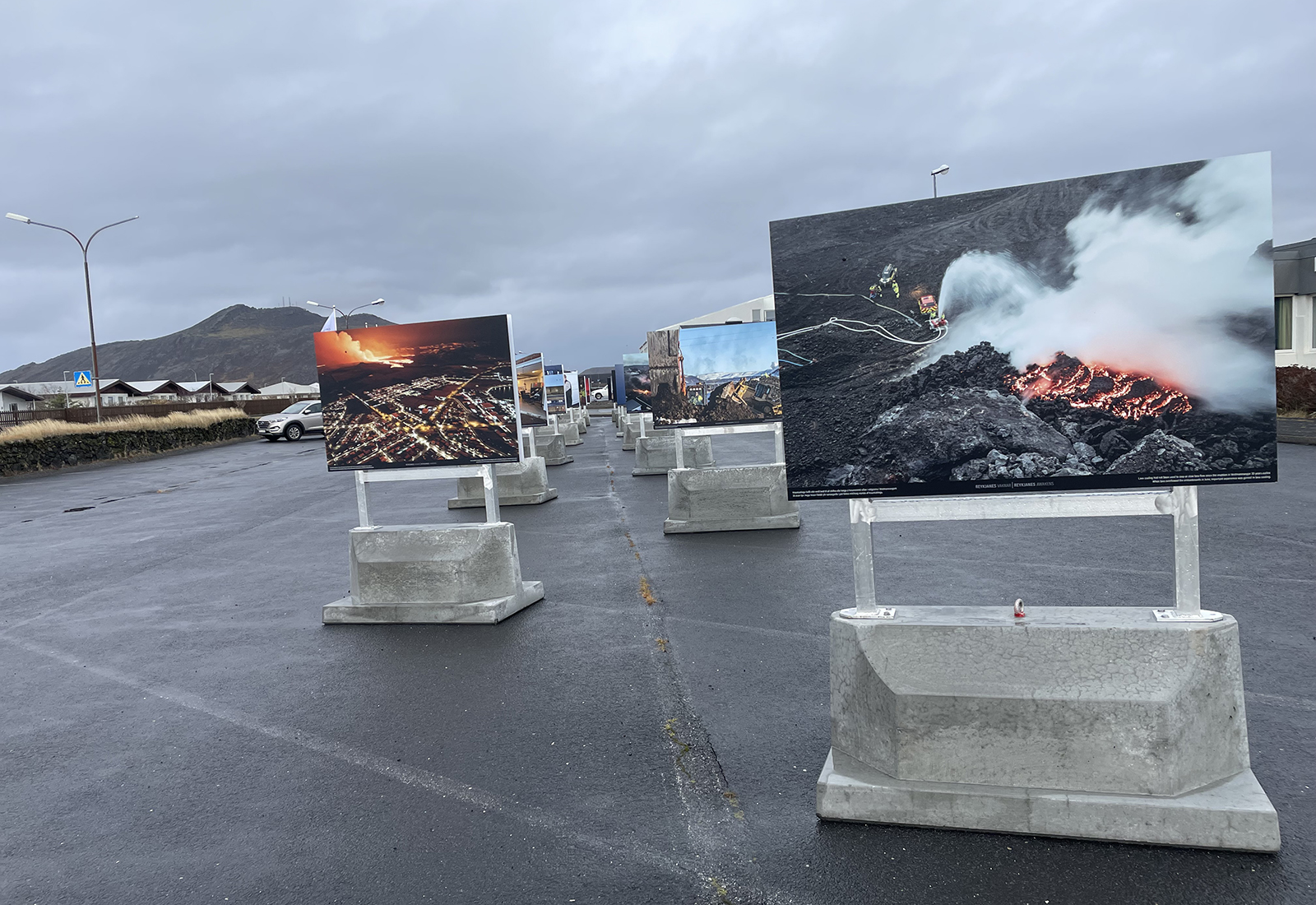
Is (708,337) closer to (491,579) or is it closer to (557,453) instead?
(491,579)

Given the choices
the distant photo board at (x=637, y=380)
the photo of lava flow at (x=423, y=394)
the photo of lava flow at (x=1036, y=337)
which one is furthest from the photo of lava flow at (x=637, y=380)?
the photo of lava flow at (x=1036, y=337)

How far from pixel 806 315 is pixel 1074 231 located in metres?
1.15

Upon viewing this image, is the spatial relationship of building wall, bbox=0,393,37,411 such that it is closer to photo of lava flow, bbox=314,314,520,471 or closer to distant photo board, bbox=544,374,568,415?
distant photo board, bbox=544,374,568,415

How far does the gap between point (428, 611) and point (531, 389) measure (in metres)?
16.2

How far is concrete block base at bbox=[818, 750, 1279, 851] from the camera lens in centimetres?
346

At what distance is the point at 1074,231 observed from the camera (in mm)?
3764

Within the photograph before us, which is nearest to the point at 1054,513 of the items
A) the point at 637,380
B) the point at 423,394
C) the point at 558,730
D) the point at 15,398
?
the point at 558,730

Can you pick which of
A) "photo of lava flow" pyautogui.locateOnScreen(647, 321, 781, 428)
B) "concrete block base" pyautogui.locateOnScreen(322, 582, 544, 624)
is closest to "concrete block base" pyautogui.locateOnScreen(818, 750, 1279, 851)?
"concrete block base" pyautogui.locateOnScreen(322, 582, 544, 624)

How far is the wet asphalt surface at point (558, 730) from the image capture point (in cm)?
352

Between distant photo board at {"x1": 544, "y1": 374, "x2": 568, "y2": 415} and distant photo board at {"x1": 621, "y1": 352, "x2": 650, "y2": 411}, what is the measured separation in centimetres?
284

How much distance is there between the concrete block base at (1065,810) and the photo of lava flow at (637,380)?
2443 centimetres

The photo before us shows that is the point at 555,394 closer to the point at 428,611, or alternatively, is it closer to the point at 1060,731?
the point at 428,611

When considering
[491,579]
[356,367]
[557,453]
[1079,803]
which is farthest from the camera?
[557,453]

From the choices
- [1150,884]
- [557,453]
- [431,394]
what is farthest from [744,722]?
[557,453]
